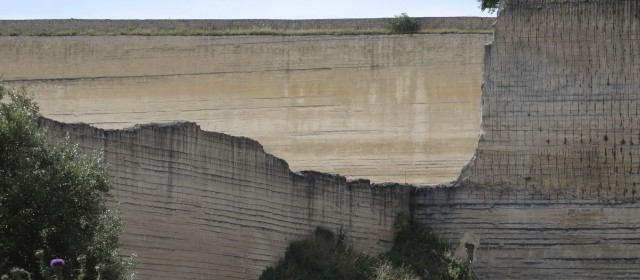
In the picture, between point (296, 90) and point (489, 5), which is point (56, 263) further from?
point (489, 5)

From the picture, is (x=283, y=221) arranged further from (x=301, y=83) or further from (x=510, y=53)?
(x=301, y=83)

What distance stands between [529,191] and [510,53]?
1.99 metres

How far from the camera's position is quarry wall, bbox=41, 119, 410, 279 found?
2139 centimetres

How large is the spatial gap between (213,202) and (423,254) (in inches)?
168

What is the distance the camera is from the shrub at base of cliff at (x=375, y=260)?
24359 millimetres

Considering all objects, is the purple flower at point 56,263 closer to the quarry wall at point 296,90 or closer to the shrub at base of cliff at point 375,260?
the shrub at base of cliff at point 375,260

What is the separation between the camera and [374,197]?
26406 mm

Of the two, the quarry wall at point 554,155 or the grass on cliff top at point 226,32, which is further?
the grass on cliff top at point 226,32

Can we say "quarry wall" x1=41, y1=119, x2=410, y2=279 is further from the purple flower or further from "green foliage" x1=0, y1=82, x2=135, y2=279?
the purple flower

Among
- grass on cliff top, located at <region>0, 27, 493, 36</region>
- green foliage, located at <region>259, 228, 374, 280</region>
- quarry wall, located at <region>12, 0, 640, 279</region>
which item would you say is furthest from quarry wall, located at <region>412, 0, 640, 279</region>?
grass on cliff top, located at <region>0, 27, 493, 36</region>

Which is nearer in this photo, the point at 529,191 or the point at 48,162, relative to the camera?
the point at 48,162

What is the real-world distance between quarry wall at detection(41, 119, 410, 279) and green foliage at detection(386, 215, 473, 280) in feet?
0.70

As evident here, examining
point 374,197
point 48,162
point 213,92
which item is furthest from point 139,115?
point 48,162

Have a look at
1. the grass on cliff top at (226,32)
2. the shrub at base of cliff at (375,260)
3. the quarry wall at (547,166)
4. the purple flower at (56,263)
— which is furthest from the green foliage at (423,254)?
the grass on cliff top at (226,32)
